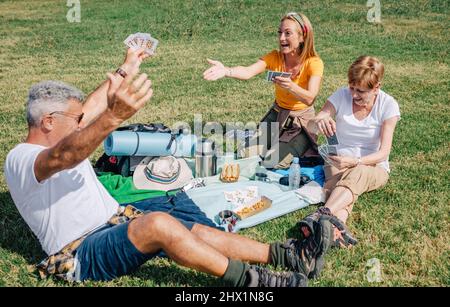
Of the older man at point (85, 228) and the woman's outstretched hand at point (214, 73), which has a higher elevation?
the woman's outstretched hand at point (214, 73)

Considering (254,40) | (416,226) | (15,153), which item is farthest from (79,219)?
(254,40)

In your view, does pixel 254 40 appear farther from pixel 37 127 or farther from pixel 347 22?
pixel 37 127

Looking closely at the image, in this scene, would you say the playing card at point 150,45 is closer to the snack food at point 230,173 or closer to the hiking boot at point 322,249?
the snack food at point 230,173

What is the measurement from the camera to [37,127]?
3.85 metres

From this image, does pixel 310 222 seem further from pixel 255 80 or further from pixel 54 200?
pixel 255 80

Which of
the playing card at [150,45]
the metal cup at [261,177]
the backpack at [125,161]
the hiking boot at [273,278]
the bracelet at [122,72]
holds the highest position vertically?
the playing card at [150,45]

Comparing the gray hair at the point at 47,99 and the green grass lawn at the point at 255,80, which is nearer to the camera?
the gray hair at the point at 47,99

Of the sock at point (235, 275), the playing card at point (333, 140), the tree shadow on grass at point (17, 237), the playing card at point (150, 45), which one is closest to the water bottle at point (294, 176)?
the playing card at point (333, 140)

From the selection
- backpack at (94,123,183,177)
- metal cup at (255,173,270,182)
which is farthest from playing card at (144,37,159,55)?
metal cup at (255,173,270,182)

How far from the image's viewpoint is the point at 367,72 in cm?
534

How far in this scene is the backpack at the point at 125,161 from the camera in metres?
6.11

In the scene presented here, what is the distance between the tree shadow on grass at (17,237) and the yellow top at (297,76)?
3.32 meters
